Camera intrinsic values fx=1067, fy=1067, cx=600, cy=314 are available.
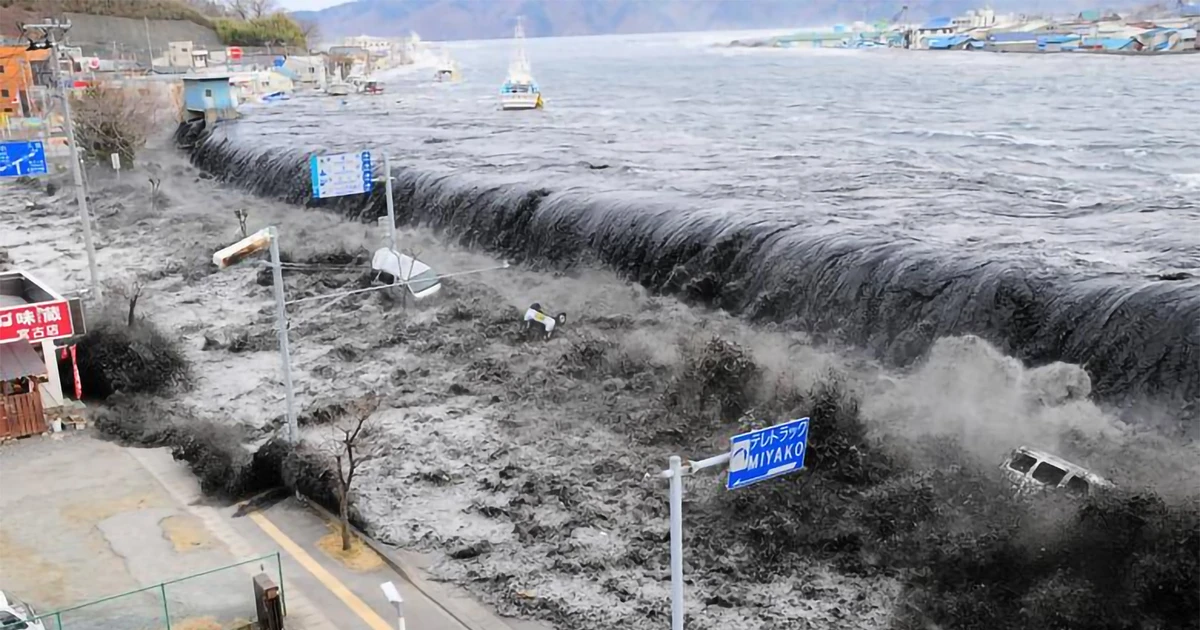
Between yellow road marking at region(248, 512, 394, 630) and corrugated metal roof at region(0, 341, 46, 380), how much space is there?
7.12 meters

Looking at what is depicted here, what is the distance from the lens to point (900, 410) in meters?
23.9

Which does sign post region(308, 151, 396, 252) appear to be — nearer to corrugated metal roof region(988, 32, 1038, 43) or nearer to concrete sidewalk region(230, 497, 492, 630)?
concrete sidewalk region(230, 497, 492, 630)

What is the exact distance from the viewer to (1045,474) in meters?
19.4

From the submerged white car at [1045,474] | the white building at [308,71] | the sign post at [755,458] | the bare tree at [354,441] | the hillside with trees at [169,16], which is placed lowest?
the bare tree at [354,441]

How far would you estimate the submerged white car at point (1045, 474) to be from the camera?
18.6 m

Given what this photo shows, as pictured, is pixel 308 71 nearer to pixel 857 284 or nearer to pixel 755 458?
pixel 857 284

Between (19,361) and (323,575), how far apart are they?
35.4 feet

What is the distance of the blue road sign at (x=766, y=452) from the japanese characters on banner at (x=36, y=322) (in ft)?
62.9

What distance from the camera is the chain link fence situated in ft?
46.6

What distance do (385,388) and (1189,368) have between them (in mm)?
19247

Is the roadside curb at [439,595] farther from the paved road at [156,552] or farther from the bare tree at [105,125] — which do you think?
the bare tree at [105,125]

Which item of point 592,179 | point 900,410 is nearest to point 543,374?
point 900,410

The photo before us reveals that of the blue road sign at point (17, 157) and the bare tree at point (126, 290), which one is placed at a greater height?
the blue road sign at point (17, 157)

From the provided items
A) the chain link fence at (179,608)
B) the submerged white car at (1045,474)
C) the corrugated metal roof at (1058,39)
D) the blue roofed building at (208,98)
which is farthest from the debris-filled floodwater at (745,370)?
the corrugated metal roof at (1058,39)
